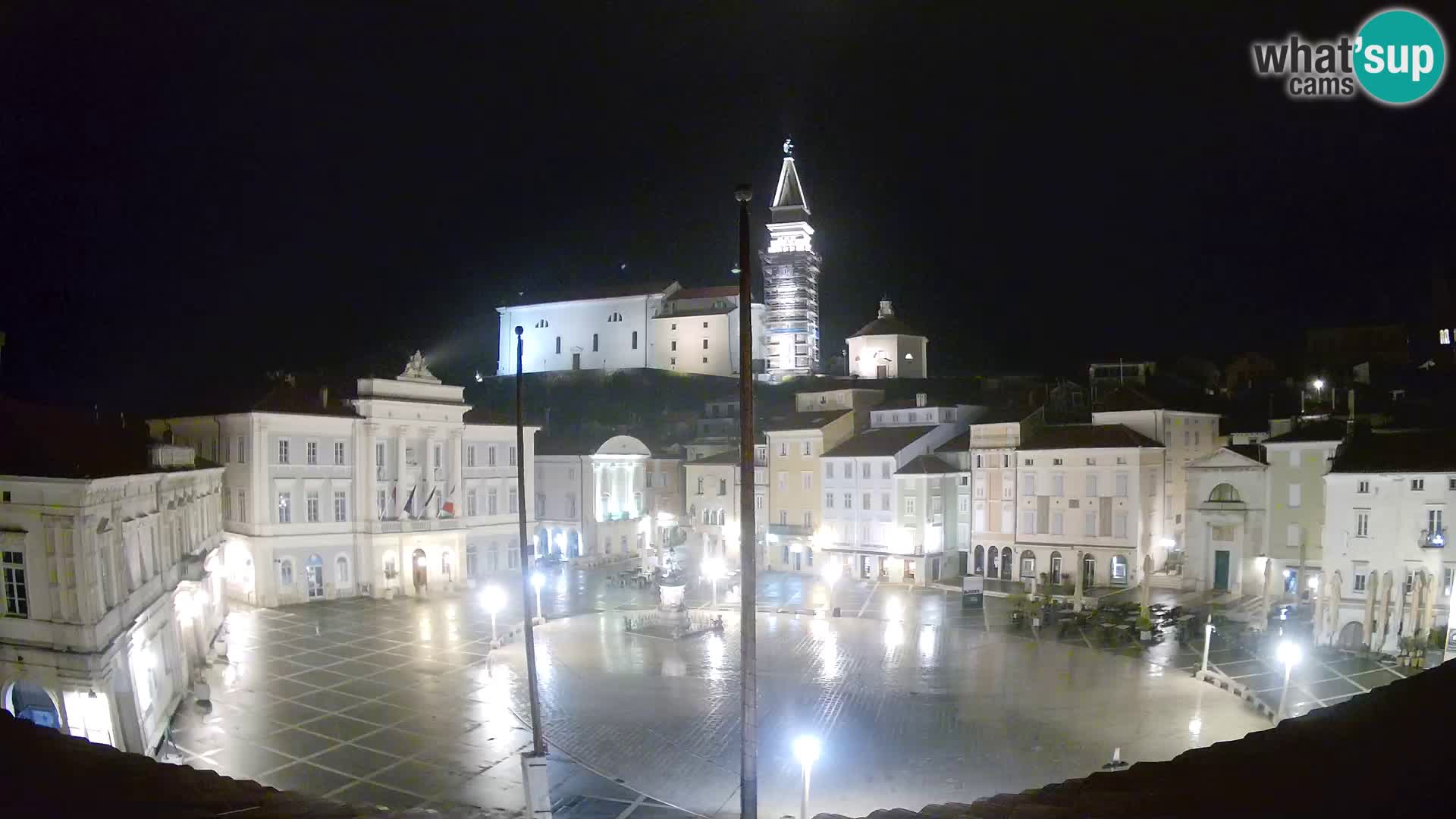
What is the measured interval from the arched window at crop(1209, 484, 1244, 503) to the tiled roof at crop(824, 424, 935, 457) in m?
14.5

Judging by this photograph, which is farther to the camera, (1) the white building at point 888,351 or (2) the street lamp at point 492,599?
(1) the white building at point 888,351

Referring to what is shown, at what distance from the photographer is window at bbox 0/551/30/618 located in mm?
18188

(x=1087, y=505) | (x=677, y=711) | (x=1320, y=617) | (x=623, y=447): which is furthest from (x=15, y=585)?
(x=623, y=447)

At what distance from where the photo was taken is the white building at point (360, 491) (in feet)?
129

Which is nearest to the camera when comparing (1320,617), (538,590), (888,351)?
(1320,617)

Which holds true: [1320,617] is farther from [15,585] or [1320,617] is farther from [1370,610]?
[15,585]

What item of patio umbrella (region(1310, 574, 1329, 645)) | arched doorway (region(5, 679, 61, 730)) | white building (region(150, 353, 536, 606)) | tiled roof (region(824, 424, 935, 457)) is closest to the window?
arched doorway (region(5, 679, 61, 730))

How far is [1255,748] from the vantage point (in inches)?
267

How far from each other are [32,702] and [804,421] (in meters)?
42.5

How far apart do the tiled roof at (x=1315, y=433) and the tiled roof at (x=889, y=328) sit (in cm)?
4718

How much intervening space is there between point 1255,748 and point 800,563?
46913 millimetres

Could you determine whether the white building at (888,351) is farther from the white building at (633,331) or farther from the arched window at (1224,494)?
the arched window at (1224,494)

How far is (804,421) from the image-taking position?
56500 mm

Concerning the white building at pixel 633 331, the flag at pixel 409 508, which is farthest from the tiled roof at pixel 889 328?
the flag at pixel 409 508
